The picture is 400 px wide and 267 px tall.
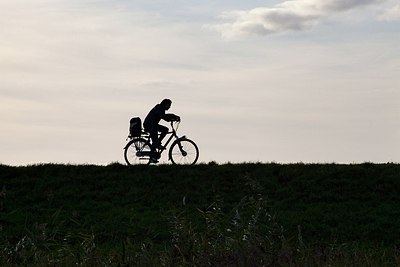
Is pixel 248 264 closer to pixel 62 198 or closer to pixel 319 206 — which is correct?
pixel 319 206

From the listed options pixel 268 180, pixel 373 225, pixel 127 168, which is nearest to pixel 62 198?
pixel 127 168

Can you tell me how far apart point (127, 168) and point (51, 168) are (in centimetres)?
246

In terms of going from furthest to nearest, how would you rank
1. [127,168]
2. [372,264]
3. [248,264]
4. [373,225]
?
[127,168]
[373,225]
[372,264]
[248,264]

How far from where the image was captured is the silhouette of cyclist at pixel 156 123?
2289 cm

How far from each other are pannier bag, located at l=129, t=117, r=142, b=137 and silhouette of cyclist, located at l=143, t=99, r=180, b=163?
0.36 meters

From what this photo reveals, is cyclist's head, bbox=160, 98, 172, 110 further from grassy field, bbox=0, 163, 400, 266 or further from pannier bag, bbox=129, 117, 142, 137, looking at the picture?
grassy field, bbox=0, 163, 400, 266

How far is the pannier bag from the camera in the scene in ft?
76.8

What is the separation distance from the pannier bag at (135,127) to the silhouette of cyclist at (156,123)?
362 millimetres

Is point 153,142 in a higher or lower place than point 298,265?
higher

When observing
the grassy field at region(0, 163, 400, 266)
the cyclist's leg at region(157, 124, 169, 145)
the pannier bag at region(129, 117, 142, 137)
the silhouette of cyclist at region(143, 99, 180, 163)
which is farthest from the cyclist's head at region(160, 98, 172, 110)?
the grassy field at region(0, 163, 400, 266)

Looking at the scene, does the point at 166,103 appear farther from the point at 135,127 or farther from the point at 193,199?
the point at 193,199

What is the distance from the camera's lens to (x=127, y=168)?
22.7m

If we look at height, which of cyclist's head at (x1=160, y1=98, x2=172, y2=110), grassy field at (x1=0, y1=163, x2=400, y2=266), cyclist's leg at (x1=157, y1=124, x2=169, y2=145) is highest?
cyclist's head at (x1=160, y1=98, x2=172, y2=110)

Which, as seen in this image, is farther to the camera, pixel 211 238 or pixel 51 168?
pixel 51 168
